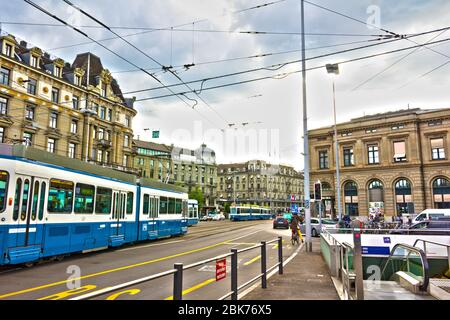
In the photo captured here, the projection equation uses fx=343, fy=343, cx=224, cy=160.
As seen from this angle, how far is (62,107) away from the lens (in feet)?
136

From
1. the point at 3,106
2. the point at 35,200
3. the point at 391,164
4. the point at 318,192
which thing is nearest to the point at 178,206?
the point at 318,192

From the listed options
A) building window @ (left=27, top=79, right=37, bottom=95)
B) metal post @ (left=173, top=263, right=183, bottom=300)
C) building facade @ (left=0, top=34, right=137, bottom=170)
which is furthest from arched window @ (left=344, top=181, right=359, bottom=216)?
metal post @ (left=173, top=263, right=183, bottom=300)

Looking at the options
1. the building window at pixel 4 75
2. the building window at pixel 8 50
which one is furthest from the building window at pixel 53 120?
the building window at pixel 8 50

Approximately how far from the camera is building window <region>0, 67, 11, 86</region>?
34591 mm

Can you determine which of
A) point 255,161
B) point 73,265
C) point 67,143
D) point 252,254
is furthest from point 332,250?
point 255,161

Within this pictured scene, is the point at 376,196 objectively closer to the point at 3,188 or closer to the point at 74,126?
the point at 74,126

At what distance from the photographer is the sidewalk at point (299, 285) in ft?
24.0

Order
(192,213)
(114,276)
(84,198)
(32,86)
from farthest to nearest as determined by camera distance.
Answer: (192,213) < (32,86) < (84,198) < (114,276)

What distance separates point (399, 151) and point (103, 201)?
42916 millimetres

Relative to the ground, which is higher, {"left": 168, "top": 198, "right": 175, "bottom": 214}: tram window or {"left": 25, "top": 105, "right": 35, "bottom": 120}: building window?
{"left": 25, "top": 105, "right": 35, "bottom": 120}: building window

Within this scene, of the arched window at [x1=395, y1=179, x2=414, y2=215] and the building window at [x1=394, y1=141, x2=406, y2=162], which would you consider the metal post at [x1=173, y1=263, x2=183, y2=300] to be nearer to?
the arched window at [x1=395, y1=179, x2=414, y2=215]

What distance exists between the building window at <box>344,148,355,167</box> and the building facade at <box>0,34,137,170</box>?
33316 mm
